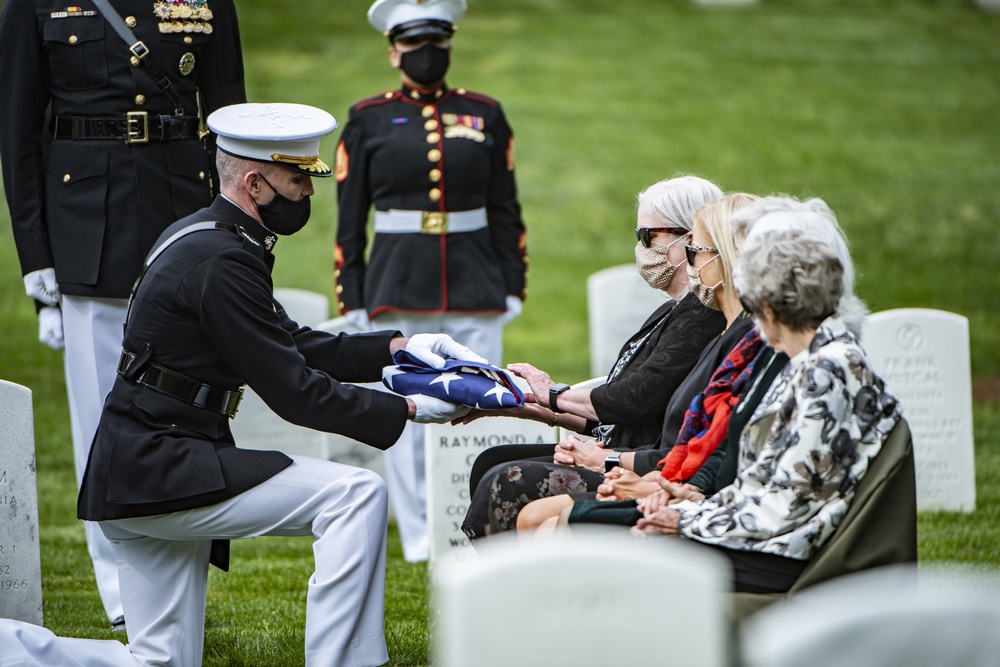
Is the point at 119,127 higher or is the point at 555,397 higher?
the point at 119,127

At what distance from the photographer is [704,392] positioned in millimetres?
4020

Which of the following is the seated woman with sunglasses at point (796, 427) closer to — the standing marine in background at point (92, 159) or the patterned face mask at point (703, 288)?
the patterned face mask at point (703, 288)

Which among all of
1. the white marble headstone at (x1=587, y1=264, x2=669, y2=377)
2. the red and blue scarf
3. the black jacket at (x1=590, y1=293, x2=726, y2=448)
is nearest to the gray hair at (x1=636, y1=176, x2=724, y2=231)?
the black jacket at (x1=590, y1=293, x2=726, y2=448)

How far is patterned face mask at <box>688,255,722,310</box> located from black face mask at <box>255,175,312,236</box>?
1.20 meters

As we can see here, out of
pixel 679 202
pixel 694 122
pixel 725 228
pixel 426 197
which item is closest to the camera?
pixel 725 228

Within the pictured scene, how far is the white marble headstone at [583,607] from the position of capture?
7.88 ft

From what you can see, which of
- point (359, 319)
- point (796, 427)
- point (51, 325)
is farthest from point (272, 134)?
point (359, 319)

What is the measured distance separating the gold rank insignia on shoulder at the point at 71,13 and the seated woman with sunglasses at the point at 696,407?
A: 2330 mm

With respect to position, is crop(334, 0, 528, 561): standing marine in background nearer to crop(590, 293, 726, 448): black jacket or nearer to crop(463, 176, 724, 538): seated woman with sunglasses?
crop(463, 176, 724, 538): seated woman with sunglasses

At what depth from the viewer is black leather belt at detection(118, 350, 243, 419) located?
4.12 m

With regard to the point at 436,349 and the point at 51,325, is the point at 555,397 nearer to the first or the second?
the point at 436,349

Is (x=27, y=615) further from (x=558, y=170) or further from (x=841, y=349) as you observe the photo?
(x=558, y=170)

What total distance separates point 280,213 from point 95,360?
122 centimetres

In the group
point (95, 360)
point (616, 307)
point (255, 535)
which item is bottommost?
point (616, 307)
